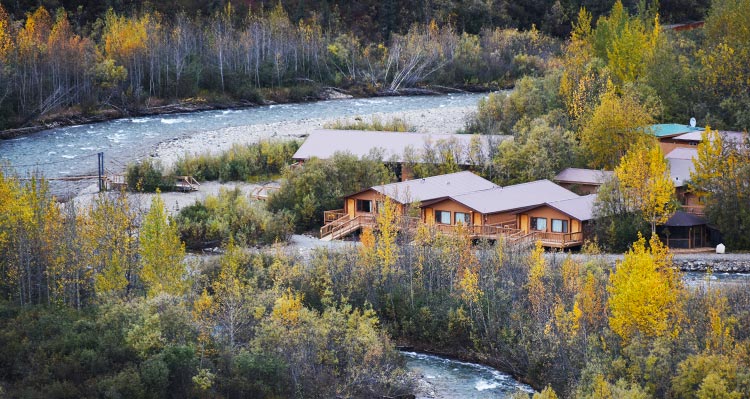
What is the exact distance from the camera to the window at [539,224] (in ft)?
169

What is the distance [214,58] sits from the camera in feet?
327

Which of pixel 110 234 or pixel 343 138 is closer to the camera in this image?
pixel 110 234

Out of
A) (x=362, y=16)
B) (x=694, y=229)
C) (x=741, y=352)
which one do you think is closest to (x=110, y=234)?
(x=741, y=352)

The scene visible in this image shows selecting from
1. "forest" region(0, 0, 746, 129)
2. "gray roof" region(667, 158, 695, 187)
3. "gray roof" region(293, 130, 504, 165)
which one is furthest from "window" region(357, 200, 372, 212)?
"forest" region(0, 0, 746, 129)

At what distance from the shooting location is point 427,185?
180ft

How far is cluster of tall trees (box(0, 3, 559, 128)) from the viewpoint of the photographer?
8662 centimetres

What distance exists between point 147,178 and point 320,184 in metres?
9.80

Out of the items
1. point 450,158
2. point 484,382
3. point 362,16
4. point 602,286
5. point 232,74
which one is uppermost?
point 362,16

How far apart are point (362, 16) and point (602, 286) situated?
8695 cm

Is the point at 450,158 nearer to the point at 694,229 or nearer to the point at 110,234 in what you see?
the point at 694,229

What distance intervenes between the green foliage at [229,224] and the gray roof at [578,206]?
11225mm

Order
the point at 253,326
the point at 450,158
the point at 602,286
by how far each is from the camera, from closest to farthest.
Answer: the point at 253,326 < the point at 602,286 < the point at 450,158

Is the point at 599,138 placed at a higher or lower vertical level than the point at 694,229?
higher

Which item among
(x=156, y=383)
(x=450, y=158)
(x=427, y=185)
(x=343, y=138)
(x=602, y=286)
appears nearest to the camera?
(x=156, y=383)
